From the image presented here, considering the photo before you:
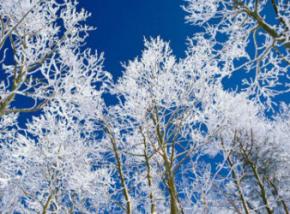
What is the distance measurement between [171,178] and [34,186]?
4.47 m

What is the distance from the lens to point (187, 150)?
22.0 feet

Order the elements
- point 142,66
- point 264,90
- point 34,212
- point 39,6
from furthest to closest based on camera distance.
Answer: point 34,212, point 142,66, point 39,6, point 264,90

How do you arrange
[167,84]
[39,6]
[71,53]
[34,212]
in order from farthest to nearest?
1. [34,212]
2. [167,84]
3. [71,53]
4. [39,6]

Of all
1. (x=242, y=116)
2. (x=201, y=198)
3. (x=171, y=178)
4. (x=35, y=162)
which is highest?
(x=242, y=116)

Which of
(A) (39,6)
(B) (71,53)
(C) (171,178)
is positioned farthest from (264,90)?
(A) (39,6)

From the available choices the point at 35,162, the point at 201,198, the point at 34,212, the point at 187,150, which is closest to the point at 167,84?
the point at 187,150

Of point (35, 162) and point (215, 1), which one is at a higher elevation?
point (215, 1)

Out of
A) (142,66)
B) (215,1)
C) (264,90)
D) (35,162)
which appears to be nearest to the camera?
(264,90)

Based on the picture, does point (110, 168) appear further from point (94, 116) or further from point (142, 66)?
point (142, 66)

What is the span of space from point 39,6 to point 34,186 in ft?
16.8

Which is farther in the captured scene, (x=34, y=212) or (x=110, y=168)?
(x=34, y=212)

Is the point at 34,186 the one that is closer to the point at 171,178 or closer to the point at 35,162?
the point at 35,162

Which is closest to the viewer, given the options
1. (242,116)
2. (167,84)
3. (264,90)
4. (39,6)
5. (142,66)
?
(264,90)

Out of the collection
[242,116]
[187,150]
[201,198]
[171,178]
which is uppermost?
[242,116]
